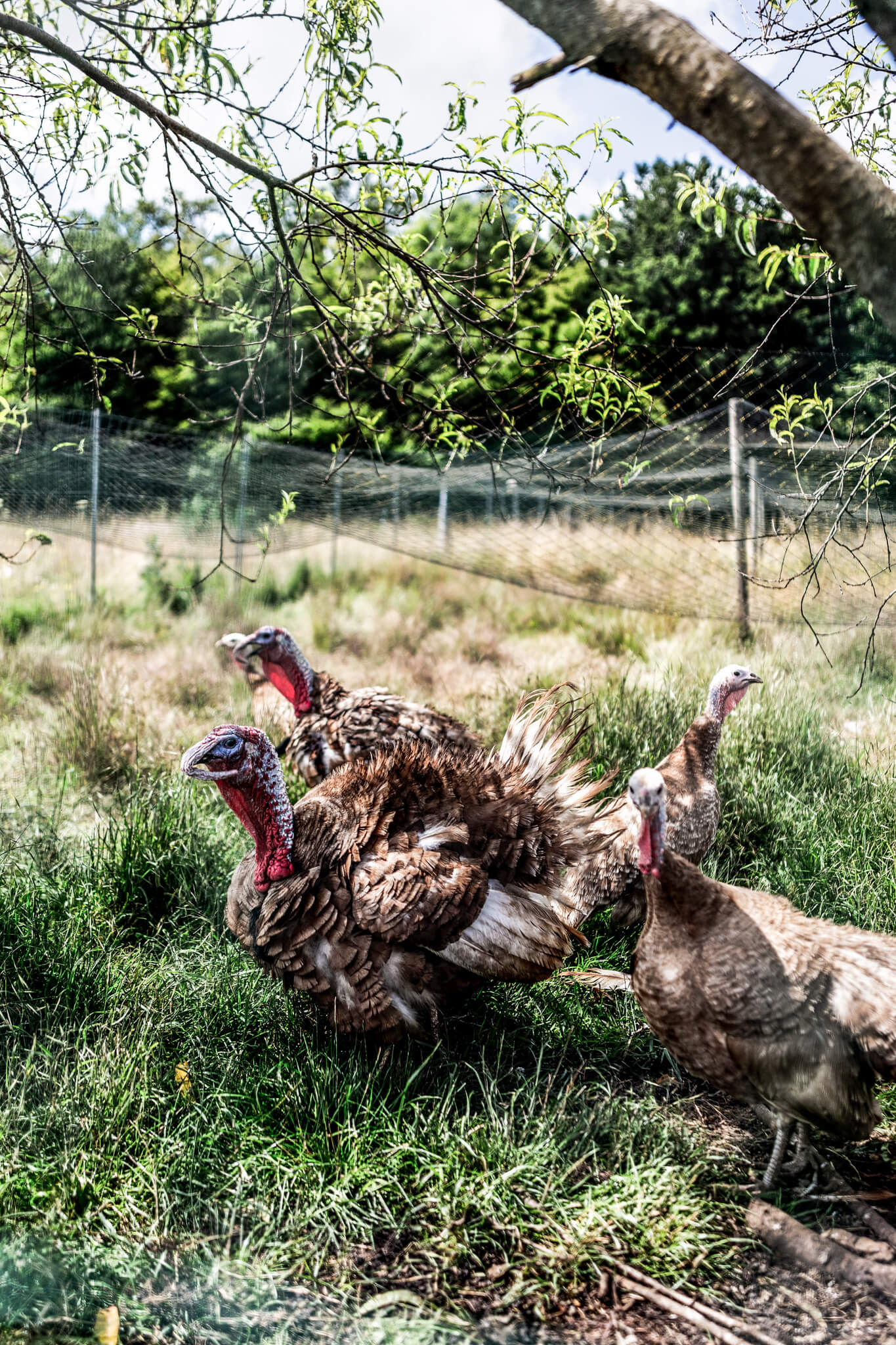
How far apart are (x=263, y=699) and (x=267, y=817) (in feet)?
8.59

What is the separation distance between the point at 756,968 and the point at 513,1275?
93 centimetres

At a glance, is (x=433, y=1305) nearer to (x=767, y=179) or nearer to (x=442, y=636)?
(x=767, y=179)

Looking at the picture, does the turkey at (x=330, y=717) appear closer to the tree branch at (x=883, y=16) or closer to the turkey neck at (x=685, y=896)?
the turkey neck at (x=685, y=896)

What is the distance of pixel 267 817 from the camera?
116 inches

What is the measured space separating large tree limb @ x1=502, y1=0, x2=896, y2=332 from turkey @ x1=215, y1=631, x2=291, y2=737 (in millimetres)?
3692

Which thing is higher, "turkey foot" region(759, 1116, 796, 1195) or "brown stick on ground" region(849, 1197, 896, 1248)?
"turkey foot" region(759, 1116, 796, 1195)

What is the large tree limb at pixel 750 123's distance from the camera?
1721 mm

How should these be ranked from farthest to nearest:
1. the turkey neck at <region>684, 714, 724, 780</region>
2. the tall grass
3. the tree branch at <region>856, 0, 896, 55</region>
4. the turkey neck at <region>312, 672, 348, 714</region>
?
1. the turkey neck at <region>312, 672, 348, 714</region>
2. the turkey neck at <region>684, 714, 724, 780</region>
3. the tall grass
4. the tree branch at <region>856, 0, 896, 55</region>

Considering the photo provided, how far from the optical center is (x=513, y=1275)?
7.66ft

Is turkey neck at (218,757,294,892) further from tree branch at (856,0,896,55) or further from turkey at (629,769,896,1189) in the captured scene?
tree branch at (856,0,896,55)

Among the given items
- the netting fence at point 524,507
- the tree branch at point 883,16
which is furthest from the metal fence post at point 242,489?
the tree branch at point 883,16

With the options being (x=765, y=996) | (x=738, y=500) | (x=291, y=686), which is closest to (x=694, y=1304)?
(x=765, y=996)

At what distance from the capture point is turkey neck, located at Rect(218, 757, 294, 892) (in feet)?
9.69

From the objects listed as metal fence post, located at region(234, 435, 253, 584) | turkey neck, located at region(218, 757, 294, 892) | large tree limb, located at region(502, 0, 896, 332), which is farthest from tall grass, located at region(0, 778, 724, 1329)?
metal fence post, located at region(234, 435, 253, 584)
